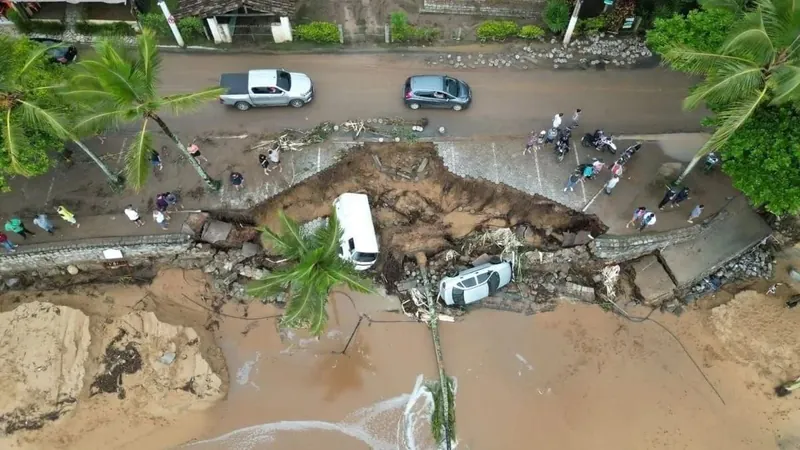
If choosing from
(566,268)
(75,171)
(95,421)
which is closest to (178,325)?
(95,421)

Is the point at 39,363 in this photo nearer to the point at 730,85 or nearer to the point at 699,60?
the point at 699,60

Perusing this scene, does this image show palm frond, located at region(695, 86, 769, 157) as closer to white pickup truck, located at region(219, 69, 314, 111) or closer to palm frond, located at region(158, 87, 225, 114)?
white pickup truck, located at region(219, 69, 314, 111)

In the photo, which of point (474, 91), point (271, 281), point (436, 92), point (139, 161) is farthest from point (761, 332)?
point (139, 161)

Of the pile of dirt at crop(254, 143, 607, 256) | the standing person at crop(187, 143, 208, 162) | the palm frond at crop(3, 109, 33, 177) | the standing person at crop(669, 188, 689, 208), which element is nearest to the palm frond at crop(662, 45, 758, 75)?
the standing person at crop(669, 188, 689, 208)

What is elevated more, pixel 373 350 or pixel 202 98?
pixel 202 98

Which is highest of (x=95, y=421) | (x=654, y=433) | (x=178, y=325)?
(x=178, y=325)

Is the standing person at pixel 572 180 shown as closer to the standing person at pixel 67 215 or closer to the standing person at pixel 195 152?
the standing person at pixel 195 152

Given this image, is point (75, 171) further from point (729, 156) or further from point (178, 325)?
point (729, 156)
